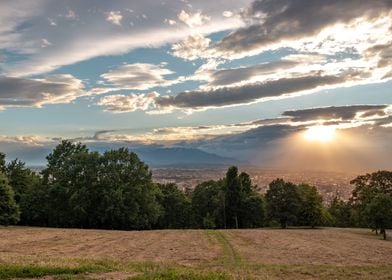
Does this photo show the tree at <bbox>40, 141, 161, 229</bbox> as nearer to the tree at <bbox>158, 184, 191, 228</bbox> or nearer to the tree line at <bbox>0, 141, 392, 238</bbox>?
the tree line at <bbox>0, 141, 392, 238</bbox>

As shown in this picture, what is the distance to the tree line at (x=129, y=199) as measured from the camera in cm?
9000

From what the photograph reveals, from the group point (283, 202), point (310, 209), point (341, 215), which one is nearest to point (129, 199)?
point (283, 202)

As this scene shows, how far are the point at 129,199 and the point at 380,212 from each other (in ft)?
163

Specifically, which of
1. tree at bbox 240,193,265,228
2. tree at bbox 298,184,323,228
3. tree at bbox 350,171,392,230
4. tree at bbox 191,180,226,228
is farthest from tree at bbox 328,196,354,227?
tree at bbox 191,180,226,228

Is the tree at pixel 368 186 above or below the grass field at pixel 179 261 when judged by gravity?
above

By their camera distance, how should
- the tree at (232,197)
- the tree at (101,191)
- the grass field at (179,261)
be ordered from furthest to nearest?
the tree at (232,197), the tree at (101,191), the grass field at (179,261)

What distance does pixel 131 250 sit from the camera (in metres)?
45.7

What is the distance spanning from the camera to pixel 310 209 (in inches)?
4193

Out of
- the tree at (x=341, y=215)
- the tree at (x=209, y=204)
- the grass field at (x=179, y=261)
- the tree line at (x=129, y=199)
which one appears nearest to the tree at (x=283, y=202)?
the tree line at (x=129, y=199)

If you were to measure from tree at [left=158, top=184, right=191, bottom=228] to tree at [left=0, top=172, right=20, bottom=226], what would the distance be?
41725 mm

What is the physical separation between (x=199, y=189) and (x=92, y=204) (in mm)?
35982

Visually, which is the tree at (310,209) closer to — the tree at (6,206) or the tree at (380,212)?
the tree at (380,212)

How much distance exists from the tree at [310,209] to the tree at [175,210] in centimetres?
3026

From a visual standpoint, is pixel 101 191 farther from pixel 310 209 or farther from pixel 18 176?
pixel 310 209
